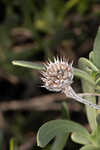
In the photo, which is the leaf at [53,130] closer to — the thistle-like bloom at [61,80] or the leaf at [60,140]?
the leaf at [60,140]

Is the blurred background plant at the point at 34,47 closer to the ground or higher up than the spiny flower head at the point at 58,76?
higher up

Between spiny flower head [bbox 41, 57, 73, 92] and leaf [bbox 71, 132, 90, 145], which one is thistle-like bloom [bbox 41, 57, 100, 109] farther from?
leaf [bbox 71, 132, 90, 145]

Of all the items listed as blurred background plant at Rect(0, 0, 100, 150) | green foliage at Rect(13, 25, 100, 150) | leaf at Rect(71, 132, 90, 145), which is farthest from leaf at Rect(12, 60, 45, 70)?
blurred background plant at Rect(0, 0, 100, 150)

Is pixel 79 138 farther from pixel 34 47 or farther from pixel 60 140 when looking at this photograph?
pixel 34 47

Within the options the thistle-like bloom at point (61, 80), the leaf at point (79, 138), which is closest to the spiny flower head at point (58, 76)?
the thistle-like bloom at point (61, 80)

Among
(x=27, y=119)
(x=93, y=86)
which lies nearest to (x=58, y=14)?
(x=27, y=119)
